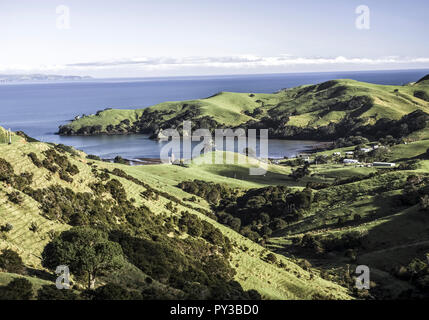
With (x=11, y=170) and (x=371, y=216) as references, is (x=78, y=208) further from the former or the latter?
(x=371, y=216)

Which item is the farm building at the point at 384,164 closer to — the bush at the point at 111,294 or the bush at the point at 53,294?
the bush at the point at 111,294

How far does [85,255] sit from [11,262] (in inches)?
157

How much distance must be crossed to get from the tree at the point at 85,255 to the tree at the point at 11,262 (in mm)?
1656

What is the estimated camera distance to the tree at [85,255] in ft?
78.3

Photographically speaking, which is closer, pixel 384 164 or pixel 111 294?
pixel 111 294

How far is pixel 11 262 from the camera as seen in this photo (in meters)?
23.2

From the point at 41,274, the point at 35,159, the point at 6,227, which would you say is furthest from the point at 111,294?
the point at 35,159

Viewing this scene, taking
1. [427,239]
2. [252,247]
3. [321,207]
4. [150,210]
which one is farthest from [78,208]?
[321,207]

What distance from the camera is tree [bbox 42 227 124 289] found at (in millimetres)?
23875

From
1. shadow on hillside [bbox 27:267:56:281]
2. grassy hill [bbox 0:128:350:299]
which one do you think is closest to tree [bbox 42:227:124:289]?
shadow on hillside [bbox 27:267:56:281]

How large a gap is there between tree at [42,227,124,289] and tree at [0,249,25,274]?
166cm

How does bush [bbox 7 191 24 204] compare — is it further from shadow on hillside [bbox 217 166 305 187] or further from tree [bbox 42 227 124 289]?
shadow on hillside [bbox 217 166 305 187]

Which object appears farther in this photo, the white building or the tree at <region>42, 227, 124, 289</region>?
the white building

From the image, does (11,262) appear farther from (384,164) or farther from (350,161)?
(350,161)
